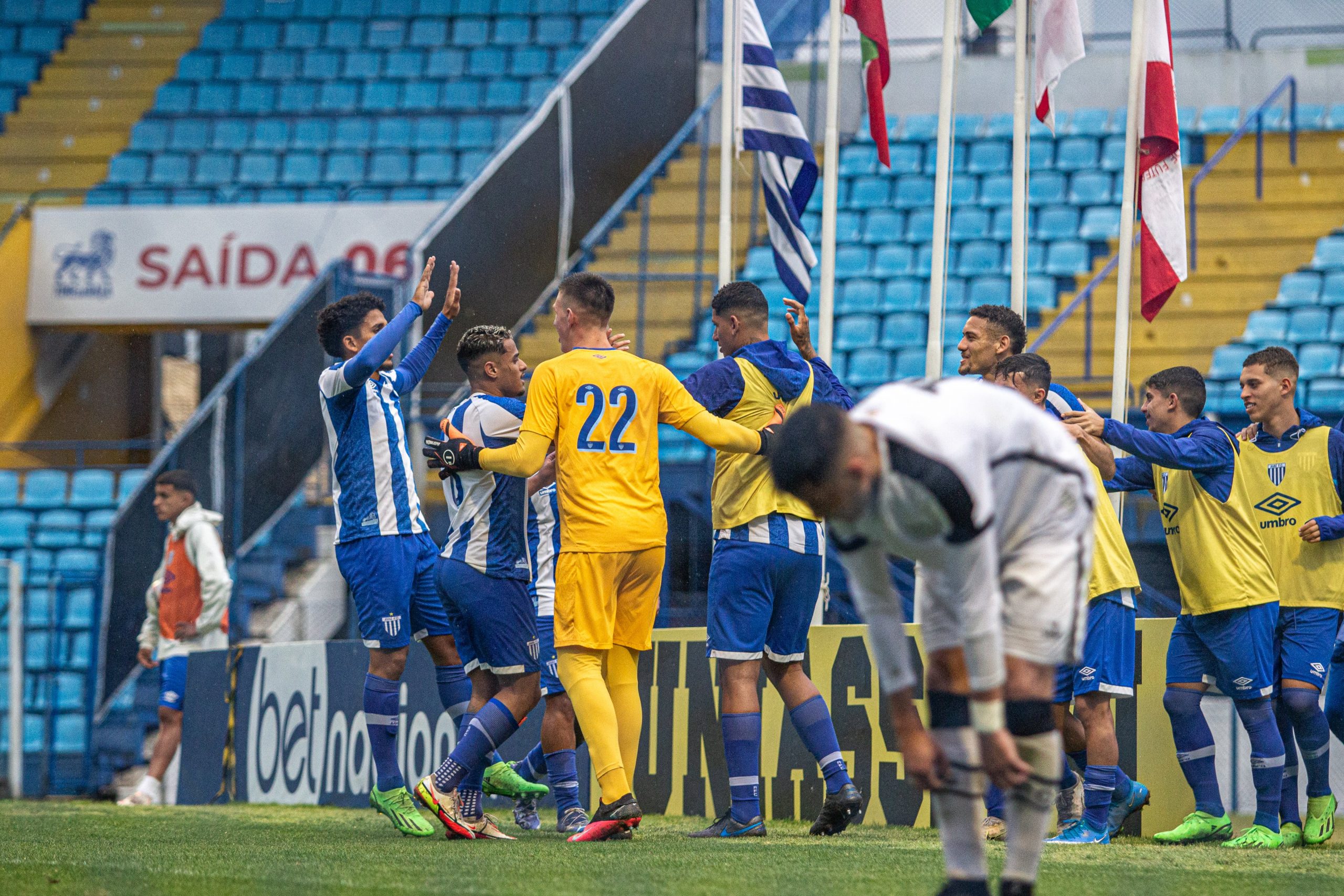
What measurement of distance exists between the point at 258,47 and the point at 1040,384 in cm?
1588

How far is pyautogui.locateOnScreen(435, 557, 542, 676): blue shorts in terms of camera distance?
21.1ft

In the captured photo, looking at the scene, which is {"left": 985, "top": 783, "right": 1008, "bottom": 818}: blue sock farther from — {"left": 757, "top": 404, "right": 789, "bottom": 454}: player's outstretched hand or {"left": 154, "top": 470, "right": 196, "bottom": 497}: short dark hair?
{"left": 154, "top": 470, "right": 196, "bottom": 497}: short dark hair

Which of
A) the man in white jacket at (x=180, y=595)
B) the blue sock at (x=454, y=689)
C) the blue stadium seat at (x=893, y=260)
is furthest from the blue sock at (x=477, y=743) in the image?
the blue stadium seat at (x=893, y=260)

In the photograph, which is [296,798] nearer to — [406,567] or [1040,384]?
[406,567]

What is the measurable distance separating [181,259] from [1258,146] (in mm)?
11242

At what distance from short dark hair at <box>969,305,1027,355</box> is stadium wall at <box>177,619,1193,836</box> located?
1.51 metres

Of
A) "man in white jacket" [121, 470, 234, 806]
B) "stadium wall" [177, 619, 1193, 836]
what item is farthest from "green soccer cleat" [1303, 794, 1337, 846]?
"man in white jacket" [121, 470, 234, 806]

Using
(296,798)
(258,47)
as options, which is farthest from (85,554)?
(258,47)

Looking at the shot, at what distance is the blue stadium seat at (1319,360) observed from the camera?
499 inches

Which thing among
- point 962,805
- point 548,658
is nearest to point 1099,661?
point 548,658

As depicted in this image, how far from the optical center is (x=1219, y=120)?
15.9 metres

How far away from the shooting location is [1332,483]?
6.62 m

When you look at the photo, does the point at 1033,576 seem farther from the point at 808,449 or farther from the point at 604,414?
the point at 604,414

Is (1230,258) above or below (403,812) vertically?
above
